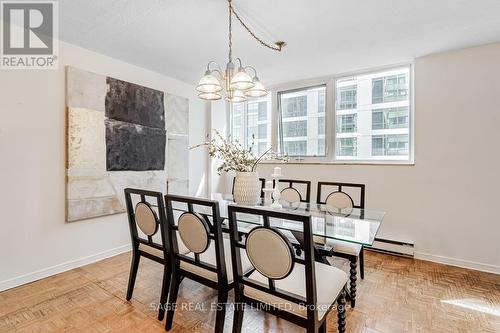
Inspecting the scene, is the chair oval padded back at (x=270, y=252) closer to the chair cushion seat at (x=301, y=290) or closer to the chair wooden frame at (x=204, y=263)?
the chair cushion seat at (x=301, y=290)

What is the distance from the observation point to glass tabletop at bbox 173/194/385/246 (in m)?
1.52

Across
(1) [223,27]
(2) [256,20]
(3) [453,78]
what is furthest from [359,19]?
(3) [453,78]

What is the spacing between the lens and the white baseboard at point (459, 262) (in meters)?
2.56

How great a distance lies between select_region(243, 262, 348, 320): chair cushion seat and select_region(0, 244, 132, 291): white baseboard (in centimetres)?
224

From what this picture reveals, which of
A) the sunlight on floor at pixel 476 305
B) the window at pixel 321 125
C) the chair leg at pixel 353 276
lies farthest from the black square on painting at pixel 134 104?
the sunlight on floor at pixel 476 305

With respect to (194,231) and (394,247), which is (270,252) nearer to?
(194,231)

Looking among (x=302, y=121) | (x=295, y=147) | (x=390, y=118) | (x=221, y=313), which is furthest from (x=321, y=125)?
(x=221, y=313)

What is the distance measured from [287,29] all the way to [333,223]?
1793mm

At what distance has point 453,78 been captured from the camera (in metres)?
2.72

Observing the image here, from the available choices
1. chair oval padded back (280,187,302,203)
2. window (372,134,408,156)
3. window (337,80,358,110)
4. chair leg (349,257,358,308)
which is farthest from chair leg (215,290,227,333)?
window (337,80,358,110)

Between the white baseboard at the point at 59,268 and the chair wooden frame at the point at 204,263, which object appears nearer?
the chair wooden frame at the point at 204,263

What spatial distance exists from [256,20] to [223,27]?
0.33m

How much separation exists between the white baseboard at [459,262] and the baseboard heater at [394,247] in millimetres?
88

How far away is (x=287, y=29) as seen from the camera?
2.32 metres
